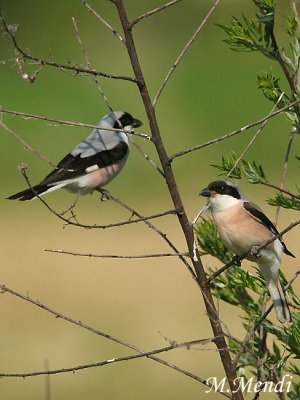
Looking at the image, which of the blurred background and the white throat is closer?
the white throat

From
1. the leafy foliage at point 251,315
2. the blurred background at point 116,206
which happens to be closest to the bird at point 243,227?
the leafy foliage at point 251,315

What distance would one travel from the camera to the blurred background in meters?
8.55

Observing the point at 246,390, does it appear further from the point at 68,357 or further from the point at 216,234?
the point at 68,357

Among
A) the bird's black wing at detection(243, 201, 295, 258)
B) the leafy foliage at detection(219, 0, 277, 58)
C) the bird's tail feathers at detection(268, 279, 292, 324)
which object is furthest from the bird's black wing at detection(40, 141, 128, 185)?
the leafy foliage at detection(219, 0, 277, 58)

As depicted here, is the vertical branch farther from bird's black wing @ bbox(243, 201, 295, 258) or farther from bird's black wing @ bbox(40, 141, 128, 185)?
bird's black wing @ bbox(40, 141, 128, 185)

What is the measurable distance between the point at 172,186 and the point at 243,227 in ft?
5.30

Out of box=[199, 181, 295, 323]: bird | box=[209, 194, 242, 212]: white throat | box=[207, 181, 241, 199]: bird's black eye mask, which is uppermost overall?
box=[207, 181, 241, 199]: bird's black eye mask

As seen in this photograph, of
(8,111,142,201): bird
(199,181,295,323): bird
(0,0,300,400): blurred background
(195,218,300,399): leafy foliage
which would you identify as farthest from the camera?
(0,0,300,400): blurred background

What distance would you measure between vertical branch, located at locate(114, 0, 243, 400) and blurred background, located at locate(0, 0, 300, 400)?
0.32 m

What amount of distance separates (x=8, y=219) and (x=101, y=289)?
2.42m

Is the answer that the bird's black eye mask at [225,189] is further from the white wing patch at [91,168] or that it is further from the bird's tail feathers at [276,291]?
the white wing patch at [91,168]

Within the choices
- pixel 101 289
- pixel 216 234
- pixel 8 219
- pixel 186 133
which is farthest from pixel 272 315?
pixel 186 133

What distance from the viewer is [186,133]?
53.3 feet

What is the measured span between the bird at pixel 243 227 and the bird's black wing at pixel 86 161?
3.50 ft
